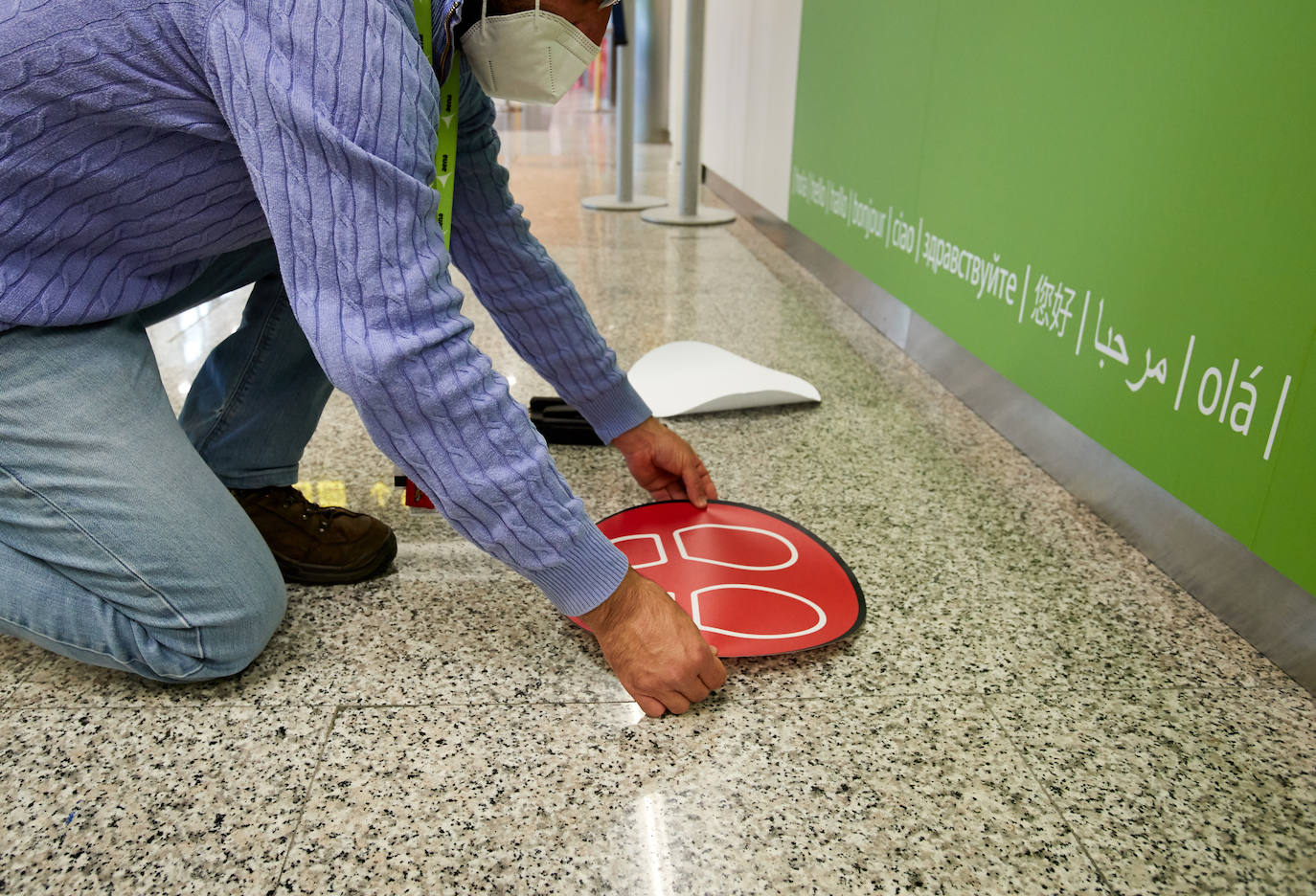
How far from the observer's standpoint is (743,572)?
1140 millimetres

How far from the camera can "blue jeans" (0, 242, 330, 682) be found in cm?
87

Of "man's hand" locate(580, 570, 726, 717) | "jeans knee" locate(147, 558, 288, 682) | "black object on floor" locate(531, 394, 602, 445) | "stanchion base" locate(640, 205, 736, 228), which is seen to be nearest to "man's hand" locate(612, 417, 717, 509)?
"black object on floor" locate(531, 394, 602, 445)

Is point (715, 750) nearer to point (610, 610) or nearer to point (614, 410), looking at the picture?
point (610, 610)

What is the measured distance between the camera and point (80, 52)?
0.72 metres

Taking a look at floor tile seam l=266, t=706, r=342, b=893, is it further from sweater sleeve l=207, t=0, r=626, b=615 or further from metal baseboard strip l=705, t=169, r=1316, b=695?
metal baseboard strip l=705, t=169, r=1316, b=695

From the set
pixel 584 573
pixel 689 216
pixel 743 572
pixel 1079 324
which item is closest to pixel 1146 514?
pixel 1079 324

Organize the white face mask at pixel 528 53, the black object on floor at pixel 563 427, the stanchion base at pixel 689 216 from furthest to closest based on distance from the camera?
the stanchion base at pixel 689 216
the black object on floor at pixel 563 427
the white face mask at pixel 528 53

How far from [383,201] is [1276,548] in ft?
3.19

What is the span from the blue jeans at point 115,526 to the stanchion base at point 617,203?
3023 mm

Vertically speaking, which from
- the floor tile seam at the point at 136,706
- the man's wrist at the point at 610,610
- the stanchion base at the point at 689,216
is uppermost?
the man's wrist at the point at 610,610

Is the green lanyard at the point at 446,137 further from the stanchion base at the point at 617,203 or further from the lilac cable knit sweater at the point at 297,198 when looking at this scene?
the stanchion base at the point at 617,203

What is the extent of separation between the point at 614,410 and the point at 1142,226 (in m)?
0.74

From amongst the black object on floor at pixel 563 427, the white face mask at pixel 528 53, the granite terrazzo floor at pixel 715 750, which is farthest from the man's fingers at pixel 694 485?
the white face mask at pixel 528 53

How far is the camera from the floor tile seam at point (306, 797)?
73 cm
